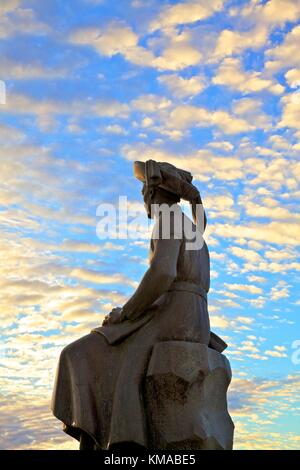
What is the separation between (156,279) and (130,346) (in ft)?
2.49

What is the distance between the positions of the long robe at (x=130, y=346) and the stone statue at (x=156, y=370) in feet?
0.03

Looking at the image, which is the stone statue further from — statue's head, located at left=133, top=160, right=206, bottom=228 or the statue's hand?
statue's head, located at left=133, top=160, right=206, bottom=228

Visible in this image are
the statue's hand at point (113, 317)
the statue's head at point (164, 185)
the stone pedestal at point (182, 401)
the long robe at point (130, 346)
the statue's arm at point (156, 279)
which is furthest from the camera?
the statue's head at point (164, 185)

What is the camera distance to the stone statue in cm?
728

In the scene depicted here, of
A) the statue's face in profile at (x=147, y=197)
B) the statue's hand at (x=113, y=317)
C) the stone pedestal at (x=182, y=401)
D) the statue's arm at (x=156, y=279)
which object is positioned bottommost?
the stone pedestal at (x=182, y=401)

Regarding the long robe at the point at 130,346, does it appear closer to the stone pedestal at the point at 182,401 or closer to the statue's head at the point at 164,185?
the stone pedestal at the point at 182,401

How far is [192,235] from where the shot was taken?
8.17 m

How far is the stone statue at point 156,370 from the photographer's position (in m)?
7.28

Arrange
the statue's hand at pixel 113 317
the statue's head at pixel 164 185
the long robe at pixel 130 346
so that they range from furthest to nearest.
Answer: the statue's head at pixel 164 185 → the statue's hand at pixel 113 317 → the long robe at pixel 130 346

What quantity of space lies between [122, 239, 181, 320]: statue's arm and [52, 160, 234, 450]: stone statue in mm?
11

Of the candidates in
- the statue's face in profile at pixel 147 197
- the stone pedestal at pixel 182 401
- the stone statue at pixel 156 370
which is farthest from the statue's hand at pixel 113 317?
the statue's face in profile at pixel 147 197

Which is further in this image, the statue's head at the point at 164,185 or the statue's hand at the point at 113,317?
the statue's head at the point at 164,185
